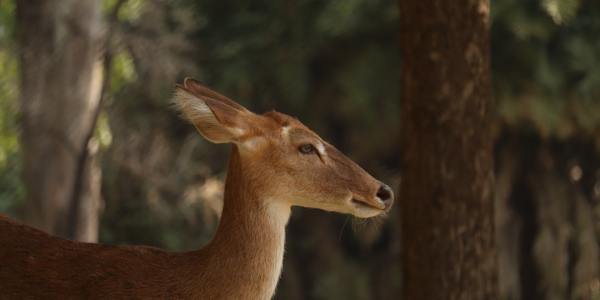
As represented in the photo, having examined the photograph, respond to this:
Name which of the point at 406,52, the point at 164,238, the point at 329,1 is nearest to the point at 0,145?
the point at 164,238

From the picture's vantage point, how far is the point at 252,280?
5.29 m

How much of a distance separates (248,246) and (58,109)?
3.67 meters

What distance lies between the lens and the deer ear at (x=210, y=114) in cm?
509

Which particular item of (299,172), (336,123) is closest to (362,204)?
(299,172)

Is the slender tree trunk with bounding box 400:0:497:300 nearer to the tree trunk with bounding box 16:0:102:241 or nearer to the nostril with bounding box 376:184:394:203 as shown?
the nostril with bounding box 376:184:394:203

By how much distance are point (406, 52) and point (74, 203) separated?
299 centimetres

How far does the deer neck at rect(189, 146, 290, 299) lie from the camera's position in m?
5.30

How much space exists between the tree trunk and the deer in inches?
123

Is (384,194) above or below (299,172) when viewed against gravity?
below

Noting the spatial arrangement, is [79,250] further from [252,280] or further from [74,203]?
[74,203]

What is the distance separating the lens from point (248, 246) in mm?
5305

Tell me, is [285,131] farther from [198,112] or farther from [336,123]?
[336,123]

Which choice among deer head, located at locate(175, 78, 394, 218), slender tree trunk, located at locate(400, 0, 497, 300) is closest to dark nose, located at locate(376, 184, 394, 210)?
deer head, located at locate(175, 78, 394, 218)

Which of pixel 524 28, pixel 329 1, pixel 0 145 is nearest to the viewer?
pixel 524 28
